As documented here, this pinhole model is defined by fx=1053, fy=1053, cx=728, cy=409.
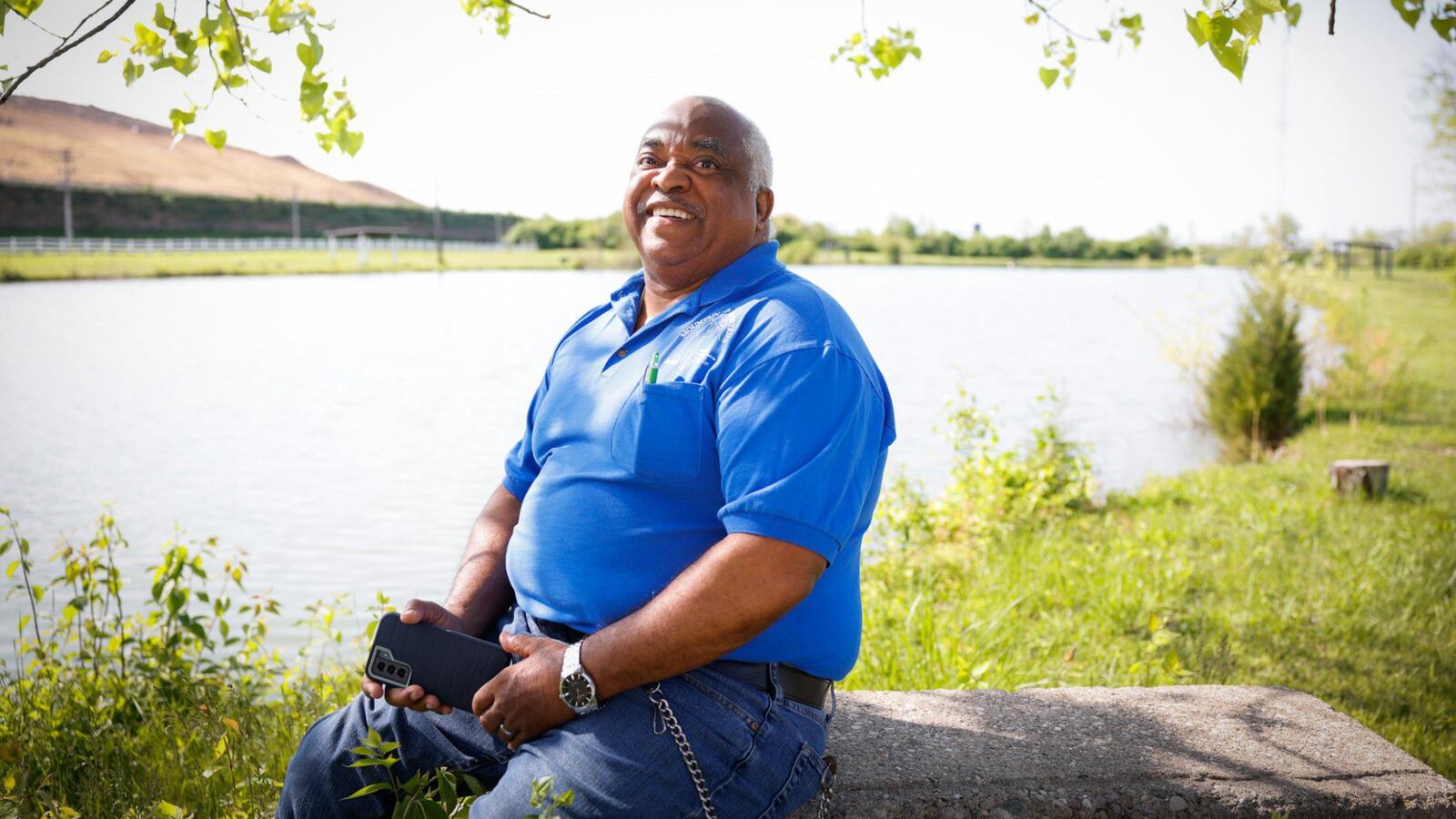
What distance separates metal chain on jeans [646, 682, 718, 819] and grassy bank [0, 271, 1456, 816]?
1266 mm

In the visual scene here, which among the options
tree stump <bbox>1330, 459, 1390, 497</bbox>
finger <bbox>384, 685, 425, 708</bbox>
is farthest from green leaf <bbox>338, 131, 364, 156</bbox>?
tree stump <bbox>1330, 459, 1390, 497</bbox>

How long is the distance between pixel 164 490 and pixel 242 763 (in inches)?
323

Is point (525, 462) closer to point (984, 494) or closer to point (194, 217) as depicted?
point (984, 494)

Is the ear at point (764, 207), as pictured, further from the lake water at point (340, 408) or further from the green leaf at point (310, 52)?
the lake water at point (340, 408)

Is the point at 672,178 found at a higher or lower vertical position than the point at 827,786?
higher

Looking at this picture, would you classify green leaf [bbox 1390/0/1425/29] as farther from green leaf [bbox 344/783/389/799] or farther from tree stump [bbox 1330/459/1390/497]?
tree stump [bbox 1330/459/1390/497]

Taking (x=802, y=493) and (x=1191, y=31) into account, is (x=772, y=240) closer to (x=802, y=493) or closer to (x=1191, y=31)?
(x=802, y=493)

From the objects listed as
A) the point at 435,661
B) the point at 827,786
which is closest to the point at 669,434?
the point at 435,661

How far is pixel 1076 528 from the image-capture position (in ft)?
24.3

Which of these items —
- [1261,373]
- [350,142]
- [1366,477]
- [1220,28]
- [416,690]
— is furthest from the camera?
[1261,373]

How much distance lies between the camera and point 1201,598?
5512 millimetres

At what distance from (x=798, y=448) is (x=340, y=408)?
1530 cm

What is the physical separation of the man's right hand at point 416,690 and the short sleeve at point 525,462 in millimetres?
409

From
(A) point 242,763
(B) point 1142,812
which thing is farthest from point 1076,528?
(A) point 242,763
